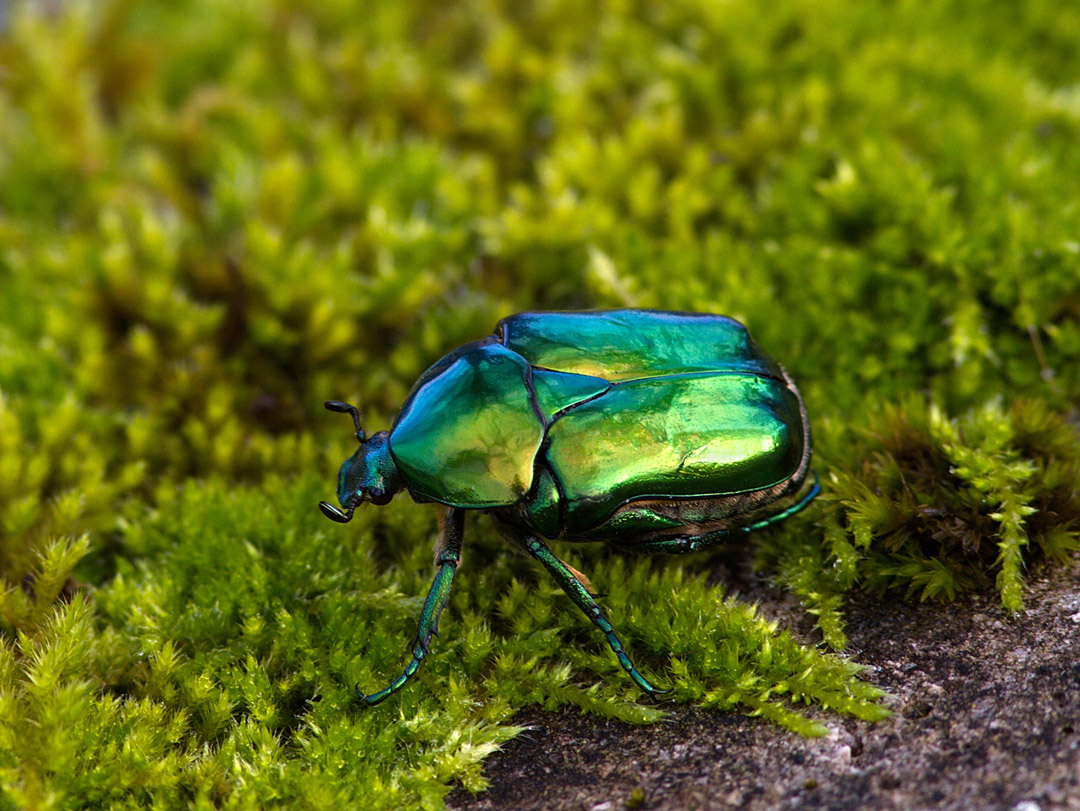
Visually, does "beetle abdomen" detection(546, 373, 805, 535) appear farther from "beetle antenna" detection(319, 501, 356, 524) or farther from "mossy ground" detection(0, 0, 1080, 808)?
"beetle antenna" detection(319, 501, 356, 524)

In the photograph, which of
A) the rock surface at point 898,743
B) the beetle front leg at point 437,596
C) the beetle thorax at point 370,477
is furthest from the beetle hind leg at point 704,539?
the beetle thorax at point 370,477

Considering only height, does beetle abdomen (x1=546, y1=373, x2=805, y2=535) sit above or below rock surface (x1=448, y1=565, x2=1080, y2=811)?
above

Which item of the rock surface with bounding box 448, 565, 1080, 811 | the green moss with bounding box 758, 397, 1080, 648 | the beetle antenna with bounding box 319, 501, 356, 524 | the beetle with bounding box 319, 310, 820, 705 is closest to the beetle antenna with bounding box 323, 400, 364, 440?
the beetle with bounding box 319, 310, 820, 705

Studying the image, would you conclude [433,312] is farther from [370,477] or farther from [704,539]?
[704,539]

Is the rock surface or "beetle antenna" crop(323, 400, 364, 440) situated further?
"beetle antenna" crop(323, 400, 364, 440)

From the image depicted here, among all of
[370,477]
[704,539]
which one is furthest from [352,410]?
[704,539]

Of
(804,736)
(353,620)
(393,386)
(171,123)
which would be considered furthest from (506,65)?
(804,736)

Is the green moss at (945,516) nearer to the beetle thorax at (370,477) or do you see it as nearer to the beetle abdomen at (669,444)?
the beetle abdomen at (669,444)
